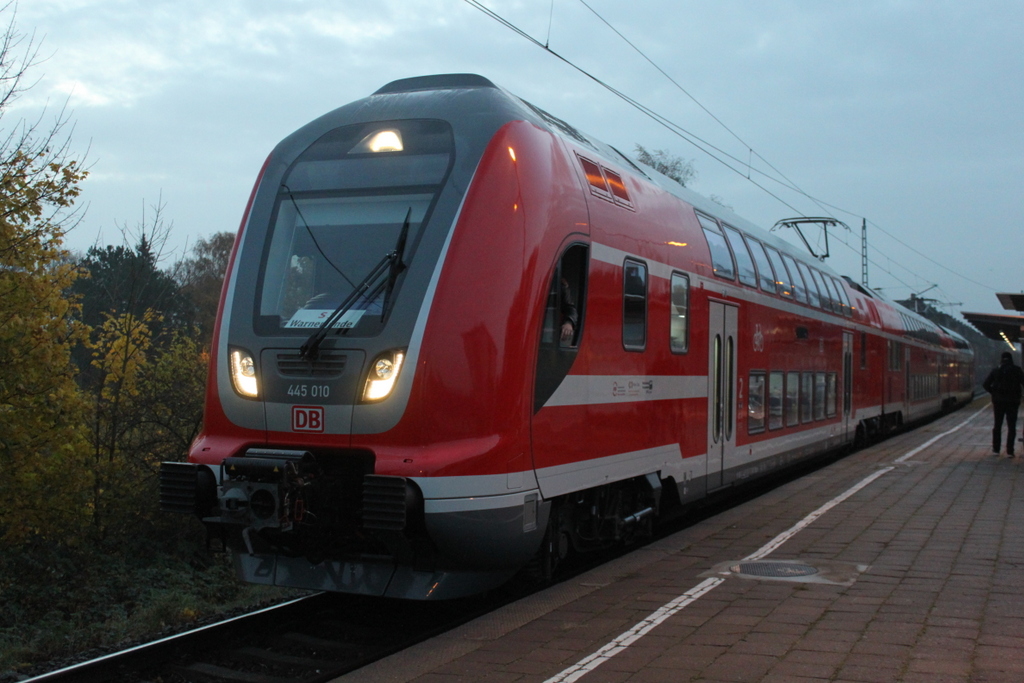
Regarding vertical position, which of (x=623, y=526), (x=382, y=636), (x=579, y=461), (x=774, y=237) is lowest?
(x=382, y=636)

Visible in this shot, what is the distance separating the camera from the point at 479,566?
594 centimetres

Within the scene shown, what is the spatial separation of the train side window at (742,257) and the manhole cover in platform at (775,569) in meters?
4.26

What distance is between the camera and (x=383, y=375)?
5.82 meters

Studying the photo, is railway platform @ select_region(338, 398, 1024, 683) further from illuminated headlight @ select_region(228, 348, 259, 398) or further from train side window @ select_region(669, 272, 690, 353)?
illuminated headlight @ select_region(228, 348, 259, 398)

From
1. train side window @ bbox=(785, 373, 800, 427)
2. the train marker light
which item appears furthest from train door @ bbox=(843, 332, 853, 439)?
the train marker light

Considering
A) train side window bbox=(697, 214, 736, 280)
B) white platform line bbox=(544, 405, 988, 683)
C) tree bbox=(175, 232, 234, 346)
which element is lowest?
white platform line bbox=(544, 405, 988, 683)

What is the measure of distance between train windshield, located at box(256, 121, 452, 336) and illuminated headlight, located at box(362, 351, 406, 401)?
0.69ft

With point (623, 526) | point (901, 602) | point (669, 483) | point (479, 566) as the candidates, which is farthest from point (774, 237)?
point (479, 566)

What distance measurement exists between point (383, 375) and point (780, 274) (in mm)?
8353

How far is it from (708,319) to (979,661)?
16.9ft

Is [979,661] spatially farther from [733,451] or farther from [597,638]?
[733,451]

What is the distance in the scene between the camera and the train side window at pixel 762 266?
11.8 metres

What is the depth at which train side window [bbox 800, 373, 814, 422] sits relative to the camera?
1382 cm

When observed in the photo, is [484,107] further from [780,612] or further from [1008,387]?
[1008,387]
